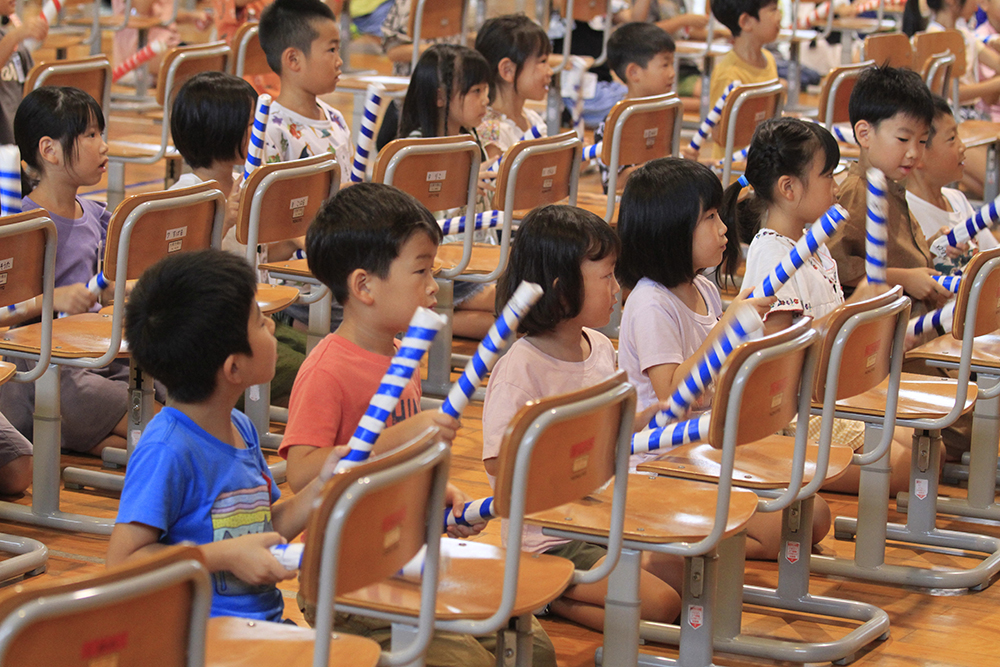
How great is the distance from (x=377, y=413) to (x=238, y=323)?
222 mm

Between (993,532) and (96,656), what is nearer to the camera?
(96,656)

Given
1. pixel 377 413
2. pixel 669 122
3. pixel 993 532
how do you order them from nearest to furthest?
1. pixel 377 413
2. pixel 993 532
3. pixel 669 122

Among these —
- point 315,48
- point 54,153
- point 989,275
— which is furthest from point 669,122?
point 54,153

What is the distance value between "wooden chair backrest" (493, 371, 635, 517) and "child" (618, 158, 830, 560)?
0.66m

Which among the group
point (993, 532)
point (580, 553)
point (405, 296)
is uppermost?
point (405, 296)

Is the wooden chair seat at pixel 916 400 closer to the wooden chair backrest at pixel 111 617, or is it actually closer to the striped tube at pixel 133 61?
the wooden chair backrest at pixel 111 617

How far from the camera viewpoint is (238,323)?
1.80 m

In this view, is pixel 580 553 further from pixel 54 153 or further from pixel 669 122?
pixel 669 122

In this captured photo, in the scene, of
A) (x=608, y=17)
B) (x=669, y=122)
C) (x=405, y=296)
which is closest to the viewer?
(x=405, y=296)

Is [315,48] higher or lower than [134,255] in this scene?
higher

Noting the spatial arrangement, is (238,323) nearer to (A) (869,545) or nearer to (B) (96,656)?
(B) (96,656)

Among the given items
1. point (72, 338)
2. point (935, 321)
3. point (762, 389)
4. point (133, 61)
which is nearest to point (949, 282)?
point (935, 321)

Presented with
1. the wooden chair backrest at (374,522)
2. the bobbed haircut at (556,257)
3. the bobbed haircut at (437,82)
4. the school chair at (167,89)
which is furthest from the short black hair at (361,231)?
the school chair at (167,89)

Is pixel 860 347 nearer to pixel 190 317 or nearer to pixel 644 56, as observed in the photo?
pixel 190 317
